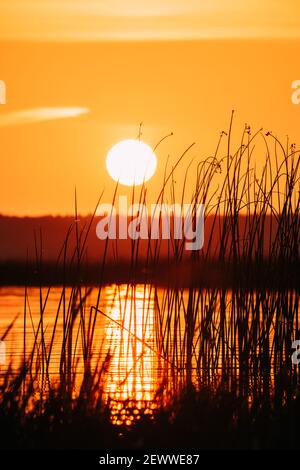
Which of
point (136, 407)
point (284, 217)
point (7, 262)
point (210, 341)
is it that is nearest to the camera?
point (136, 407)

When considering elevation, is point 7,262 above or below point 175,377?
above

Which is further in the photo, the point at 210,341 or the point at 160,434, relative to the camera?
the point at 210,341

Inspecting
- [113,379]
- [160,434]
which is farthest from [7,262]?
[160,434]

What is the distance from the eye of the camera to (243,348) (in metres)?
4.27

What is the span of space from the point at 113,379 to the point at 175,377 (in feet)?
1.09

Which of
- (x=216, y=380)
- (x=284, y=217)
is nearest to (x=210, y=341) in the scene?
(x=216, y=380)

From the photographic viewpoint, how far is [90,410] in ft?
11.6
